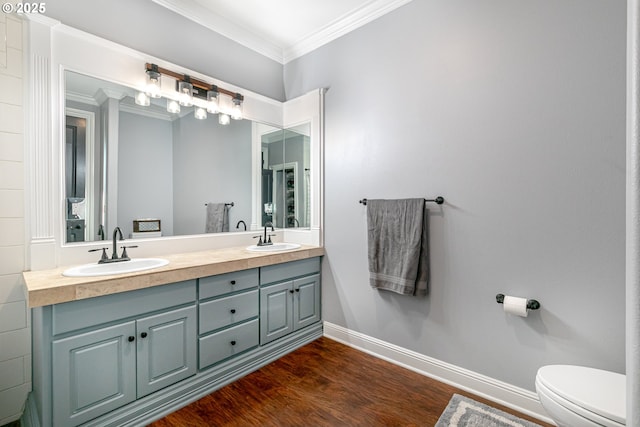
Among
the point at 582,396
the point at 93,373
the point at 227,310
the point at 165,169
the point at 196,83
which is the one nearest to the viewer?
the point at 582,396

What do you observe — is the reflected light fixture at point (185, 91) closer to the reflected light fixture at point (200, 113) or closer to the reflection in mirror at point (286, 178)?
the reflected light fixture at point (200, 113)

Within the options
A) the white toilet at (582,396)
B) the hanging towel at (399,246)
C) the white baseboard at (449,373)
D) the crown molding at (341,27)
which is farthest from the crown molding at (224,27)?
the white toilet at (582,396)

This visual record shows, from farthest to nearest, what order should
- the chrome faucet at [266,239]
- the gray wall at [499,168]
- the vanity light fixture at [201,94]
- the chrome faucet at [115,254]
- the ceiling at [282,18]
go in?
the chrome faucet at [266,239], the ceiling at [282,18], the vanity light fixture at [201,94], the chrome faucet at [115,254], the gray wall at [499,168]

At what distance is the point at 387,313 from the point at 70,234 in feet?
7.47

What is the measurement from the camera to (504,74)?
185 cm

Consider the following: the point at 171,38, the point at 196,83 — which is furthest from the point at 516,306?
the point at 171,38

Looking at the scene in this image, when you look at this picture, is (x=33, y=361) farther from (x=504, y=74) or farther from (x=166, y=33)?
(x=504, y=74)

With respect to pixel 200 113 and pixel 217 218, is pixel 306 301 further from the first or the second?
pixel 200 113

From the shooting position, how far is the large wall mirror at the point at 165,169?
198cm

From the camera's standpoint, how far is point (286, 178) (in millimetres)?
3178

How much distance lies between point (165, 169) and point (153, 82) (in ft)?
2.11

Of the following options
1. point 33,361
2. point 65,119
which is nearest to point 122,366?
point 33,361

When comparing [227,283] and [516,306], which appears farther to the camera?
[227,283]

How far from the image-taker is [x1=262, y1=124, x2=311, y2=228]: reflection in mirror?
3.07 metres
